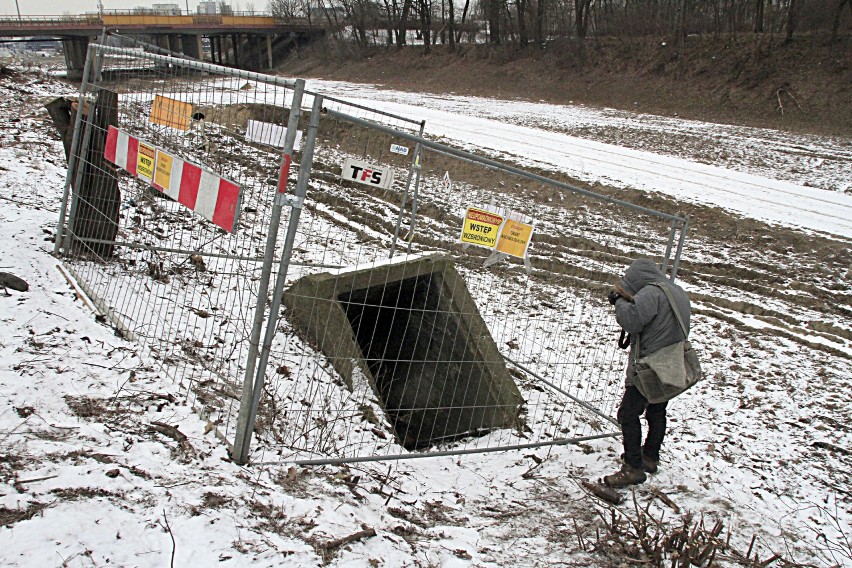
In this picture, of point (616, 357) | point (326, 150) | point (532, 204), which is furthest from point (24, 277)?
Result: point (616, 357)

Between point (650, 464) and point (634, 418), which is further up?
point (634, 418)

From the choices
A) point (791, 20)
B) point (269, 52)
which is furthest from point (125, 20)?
point (791, 20)

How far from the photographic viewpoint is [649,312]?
14.1 feet

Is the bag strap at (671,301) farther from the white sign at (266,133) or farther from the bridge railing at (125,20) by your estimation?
the bridge railing at (125,20)

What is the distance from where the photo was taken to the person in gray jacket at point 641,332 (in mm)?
4316

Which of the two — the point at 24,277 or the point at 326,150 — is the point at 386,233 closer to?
the point at 326,150

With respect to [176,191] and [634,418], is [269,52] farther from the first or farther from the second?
[634,418]

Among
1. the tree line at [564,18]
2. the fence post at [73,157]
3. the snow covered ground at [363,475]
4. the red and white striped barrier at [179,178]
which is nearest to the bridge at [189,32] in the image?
the tree line at [564,18]

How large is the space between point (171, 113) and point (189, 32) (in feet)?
143

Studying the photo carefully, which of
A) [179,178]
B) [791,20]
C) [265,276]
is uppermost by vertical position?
[791,20]

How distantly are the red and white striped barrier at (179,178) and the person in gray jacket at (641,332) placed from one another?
9.08 feet

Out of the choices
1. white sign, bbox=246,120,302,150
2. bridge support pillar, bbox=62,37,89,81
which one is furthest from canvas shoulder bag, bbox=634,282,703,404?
bridge support pillar, bbox=62,37,89,81

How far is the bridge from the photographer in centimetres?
3672

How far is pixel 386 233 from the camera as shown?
1042 centimetres
